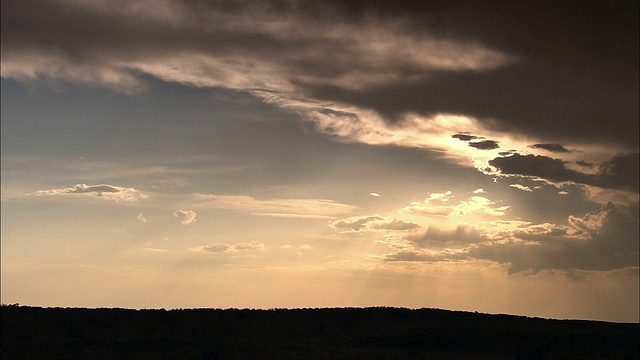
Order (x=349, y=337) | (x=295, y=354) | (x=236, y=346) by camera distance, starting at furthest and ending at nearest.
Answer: (x=349, y=337) < (x=236, y=346) < (x=295, y=354)

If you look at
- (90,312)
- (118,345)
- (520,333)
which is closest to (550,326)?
(520,333)

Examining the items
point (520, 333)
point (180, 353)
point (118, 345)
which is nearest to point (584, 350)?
point (520, 333)

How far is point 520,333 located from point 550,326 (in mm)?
6520

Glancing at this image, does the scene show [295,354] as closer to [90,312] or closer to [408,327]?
[408,327]

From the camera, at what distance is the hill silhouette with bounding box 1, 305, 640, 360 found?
57.5m

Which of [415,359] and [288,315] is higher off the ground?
[288,315]

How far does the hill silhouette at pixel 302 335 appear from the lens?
57.5 meters

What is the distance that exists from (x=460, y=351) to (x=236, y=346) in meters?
18.2

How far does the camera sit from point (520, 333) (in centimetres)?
6762

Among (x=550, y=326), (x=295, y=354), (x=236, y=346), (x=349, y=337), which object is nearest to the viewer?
(x=295, y=354)

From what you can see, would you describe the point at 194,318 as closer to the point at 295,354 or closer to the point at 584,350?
the point at 295,354

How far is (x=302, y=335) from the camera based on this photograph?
65.2m

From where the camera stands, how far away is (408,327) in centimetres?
6844

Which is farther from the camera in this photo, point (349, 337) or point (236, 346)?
point (349, 337)
